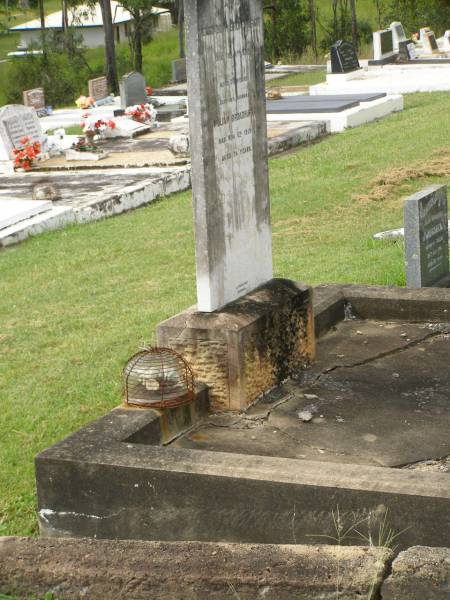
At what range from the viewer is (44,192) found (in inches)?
570

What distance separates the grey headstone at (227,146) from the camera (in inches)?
219

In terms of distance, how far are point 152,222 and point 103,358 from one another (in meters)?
5.31

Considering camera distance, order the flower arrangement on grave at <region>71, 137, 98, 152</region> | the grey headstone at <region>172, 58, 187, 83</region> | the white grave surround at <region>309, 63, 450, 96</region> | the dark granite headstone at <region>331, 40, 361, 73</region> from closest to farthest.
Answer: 1. the flower arrangement on grave at <region>71, 137, 98, 152</region>
2. the white grave surround at <region>309, 63, 450, 96</region>
3. the dark granite headstone at <region>331, 40, 361, 73</region>
4. the grey headstone at <region>172, 58, 187, 83</region>

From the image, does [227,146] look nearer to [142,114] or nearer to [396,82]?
[142,114]

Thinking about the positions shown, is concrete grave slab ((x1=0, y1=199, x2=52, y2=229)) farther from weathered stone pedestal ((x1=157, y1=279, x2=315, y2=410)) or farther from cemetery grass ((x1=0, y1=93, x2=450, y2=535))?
weathered stone pedestal ((x1=157, y1=279, x2=315, y2=410))

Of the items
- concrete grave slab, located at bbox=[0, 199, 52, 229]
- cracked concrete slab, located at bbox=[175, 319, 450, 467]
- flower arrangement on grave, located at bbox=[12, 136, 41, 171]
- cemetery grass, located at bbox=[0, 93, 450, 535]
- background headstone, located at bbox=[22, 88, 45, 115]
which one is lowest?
cemetery grass, located at bbox=[0, 93, 450, 535]

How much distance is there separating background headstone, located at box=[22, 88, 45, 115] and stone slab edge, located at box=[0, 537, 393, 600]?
75.6 ft

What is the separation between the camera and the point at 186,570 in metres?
3.63

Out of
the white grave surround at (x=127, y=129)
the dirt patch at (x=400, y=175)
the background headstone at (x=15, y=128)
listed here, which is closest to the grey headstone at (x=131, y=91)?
the white grave surround at (x=127, y=129)

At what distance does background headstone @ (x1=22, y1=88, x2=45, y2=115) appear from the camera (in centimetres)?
2612

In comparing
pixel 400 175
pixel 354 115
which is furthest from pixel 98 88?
pixel 400 175

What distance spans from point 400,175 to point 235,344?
8127 millimetres

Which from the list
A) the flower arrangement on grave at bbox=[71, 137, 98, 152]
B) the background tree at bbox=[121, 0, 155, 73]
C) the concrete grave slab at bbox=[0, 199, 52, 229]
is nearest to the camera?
the concrete grave slab at bbox=[0, 199, 52, 229]

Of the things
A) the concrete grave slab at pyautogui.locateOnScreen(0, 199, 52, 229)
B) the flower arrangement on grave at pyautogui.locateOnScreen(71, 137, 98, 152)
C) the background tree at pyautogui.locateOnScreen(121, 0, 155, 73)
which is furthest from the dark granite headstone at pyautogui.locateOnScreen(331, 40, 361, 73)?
the concrete grave slab at pyautogui.locateOnScreen(0, 199, 52, 229)
